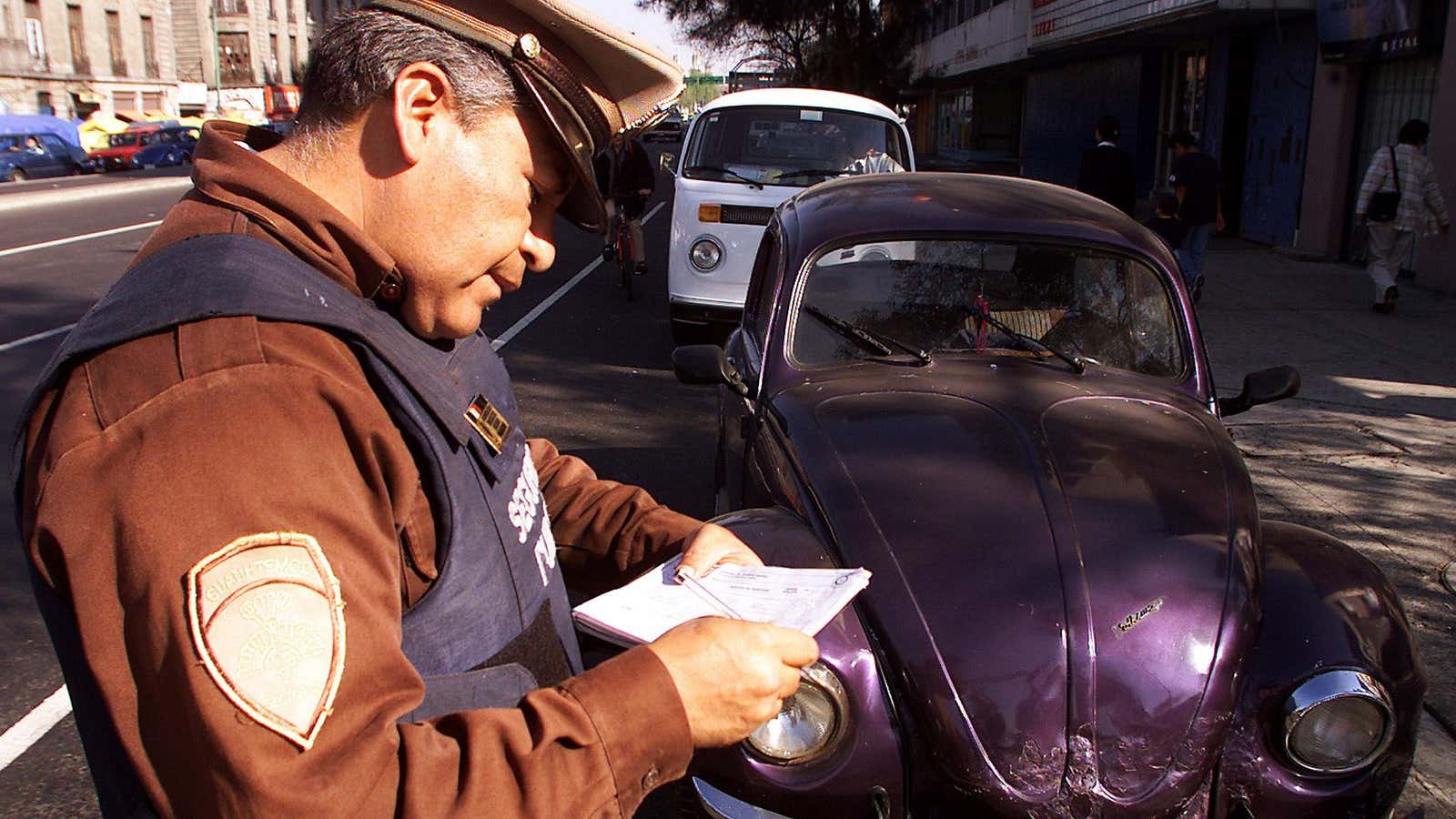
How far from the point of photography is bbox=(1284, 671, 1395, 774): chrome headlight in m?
2.40

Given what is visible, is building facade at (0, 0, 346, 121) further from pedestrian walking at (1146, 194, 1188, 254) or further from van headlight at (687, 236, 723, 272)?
van headlight at (687, 236, 723, 272)

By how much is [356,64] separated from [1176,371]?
9.91ft

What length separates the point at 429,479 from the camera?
125 centimetres

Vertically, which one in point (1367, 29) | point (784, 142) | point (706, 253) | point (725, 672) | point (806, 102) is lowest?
point (706, 253)

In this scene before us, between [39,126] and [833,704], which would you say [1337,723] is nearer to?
[833,704]

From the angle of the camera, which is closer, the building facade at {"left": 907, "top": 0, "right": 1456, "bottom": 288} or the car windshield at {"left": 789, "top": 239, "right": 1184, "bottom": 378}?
the car windshield at {"left": 789, "top": 239, "right": 1184, "bottom": 378}

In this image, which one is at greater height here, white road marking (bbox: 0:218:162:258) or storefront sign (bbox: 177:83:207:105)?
storefront sign (bbox: 177:83:207:105)

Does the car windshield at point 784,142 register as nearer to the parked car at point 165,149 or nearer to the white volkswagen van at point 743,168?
the white volkswagen van at point 743,168

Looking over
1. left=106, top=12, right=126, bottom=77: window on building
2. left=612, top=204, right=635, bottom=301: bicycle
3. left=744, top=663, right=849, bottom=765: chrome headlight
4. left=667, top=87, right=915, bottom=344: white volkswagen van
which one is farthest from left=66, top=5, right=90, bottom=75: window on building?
left=744, top=663, right=849, bottom=765: chrome headlight

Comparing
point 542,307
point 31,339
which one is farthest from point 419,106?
point 542,307

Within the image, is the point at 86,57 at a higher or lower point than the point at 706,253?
higher

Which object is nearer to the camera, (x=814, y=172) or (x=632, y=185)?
(x=814, y=172)

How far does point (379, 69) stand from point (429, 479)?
1.47 feet

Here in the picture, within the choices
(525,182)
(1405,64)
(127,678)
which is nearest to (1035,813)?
(525,182)
